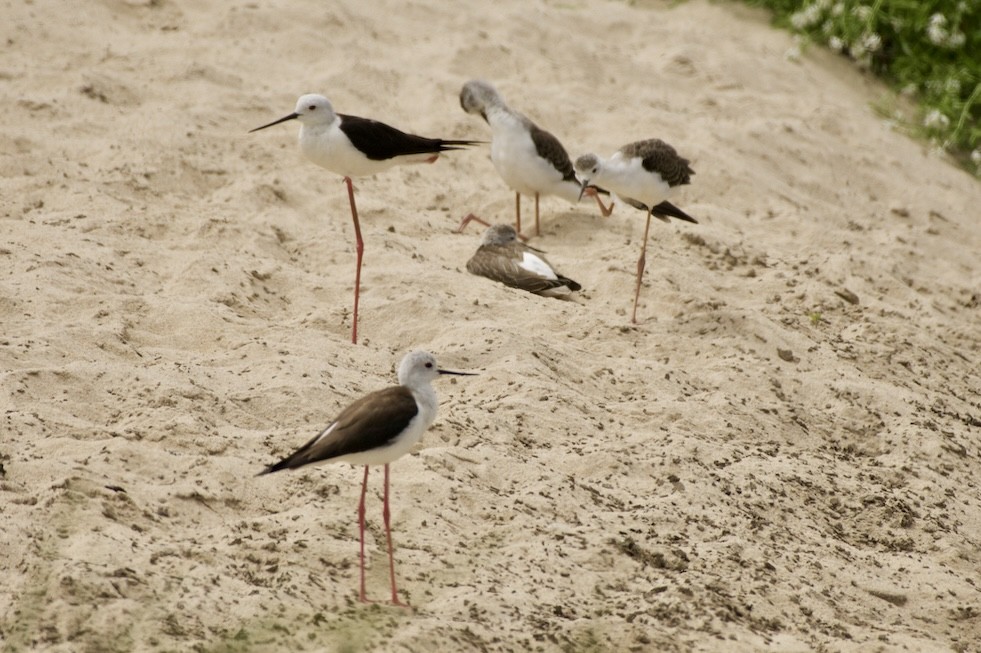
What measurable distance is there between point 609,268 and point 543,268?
1.89ft

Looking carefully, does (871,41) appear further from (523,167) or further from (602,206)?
(523,167)

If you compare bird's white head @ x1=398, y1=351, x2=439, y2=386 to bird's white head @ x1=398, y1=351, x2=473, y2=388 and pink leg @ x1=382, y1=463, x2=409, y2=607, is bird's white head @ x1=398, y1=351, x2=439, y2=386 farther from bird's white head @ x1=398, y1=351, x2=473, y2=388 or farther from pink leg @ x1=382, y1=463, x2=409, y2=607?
pink leg @ x1=382, y1=463, x2=409, y2=607

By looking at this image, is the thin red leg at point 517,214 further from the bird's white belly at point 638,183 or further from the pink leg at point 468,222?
the bird's white belly at point 638,183

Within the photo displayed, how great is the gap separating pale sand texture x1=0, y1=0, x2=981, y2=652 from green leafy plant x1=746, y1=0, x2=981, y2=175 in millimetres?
439

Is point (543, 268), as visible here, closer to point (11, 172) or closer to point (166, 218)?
point (166, 218)

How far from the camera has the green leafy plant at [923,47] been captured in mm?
10180

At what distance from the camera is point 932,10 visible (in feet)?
34.7

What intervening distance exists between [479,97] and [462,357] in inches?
115

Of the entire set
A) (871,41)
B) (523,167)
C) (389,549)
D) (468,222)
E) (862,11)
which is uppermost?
(862,11)

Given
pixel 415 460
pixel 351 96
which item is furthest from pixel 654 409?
pixel 351 96

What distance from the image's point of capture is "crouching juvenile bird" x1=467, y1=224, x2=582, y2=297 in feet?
22.2

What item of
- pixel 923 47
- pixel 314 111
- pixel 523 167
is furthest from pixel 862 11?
pixel 314 111

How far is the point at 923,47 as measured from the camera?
10.7m

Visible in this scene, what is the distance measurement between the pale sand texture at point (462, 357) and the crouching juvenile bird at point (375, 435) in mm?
399
